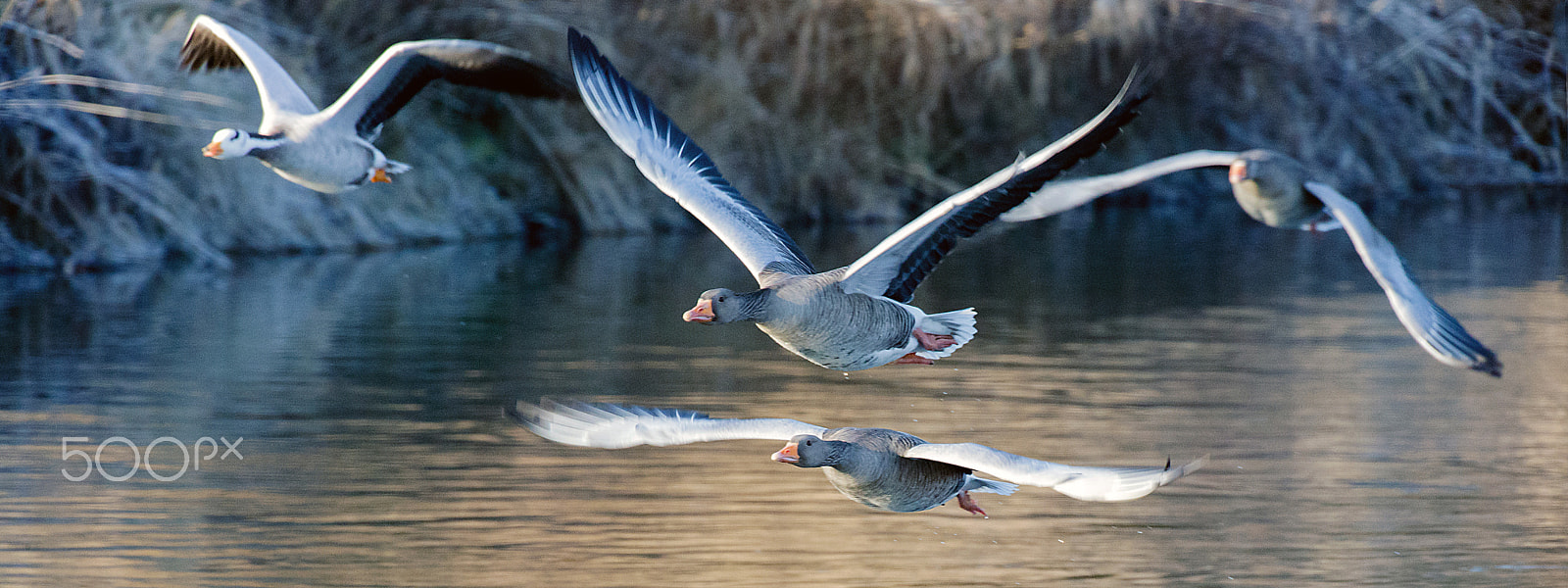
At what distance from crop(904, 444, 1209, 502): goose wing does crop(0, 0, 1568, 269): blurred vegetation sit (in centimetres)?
1319

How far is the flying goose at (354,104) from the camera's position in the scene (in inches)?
456

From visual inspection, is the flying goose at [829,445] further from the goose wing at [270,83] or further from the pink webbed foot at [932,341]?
the goose wing at [270,83]

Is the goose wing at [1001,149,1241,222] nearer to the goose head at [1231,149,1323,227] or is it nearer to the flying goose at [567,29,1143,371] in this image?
the flying goose at [567,29,1143,371]

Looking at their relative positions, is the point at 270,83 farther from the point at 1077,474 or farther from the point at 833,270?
the point at 1077,474

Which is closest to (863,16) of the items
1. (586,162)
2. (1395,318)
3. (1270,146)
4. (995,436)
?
(586,162)

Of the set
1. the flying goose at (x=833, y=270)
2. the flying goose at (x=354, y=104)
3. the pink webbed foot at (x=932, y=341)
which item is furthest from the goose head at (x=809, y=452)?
the flying goose at (x=354, y=104)

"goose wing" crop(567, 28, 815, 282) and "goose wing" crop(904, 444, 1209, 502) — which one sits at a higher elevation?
"goose wing" crop(567, 28, 815, 282)

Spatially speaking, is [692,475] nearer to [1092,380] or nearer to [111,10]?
[1092,380]

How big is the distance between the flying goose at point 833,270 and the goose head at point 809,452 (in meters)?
0.51

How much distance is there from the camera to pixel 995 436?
12.5 metres

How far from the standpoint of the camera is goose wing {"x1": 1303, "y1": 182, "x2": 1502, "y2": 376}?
8.30m

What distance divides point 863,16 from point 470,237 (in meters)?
5.53

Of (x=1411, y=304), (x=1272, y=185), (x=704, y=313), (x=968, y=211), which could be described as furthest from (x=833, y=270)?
(x=1411, y=304)

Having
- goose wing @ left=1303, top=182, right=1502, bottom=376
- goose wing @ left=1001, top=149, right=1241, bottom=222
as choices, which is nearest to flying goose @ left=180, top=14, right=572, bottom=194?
goose wing @ left=1001, top=149, right=1241, bottom=222
